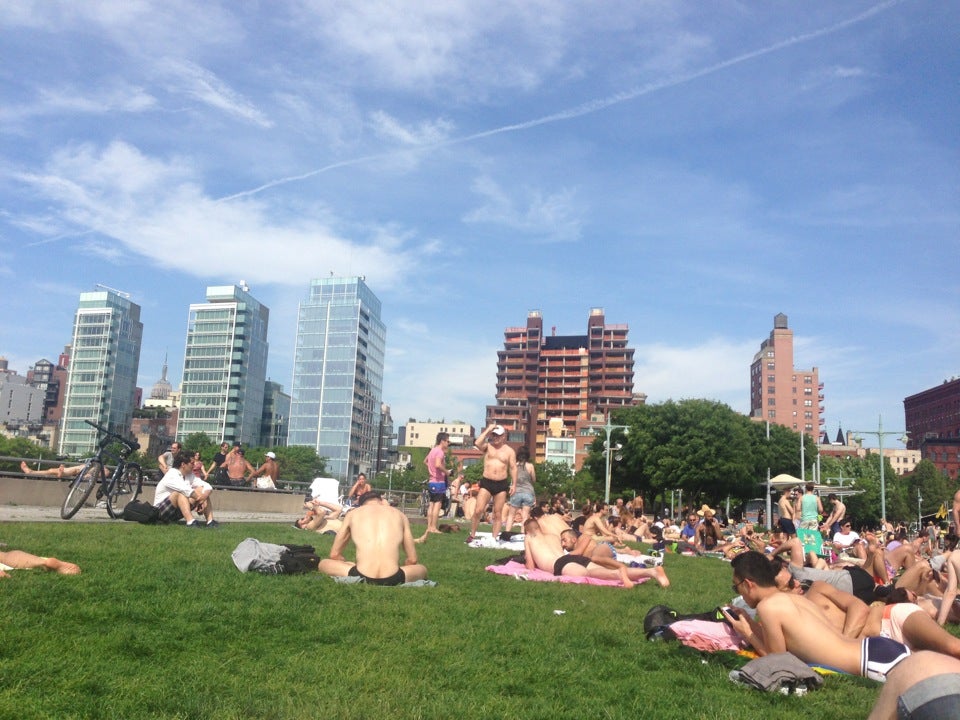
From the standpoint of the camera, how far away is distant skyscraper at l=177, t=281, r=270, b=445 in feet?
588

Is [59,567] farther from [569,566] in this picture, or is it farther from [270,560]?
[569,566]

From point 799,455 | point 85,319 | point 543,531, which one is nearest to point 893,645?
point 543,531

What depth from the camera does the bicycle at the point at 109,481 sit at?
1317 cm

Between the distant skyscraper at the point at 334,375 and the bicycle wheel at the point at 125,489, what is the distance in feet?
557

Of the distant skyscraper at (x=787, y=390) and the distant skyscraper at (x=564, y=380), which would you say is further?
the distant skyscraper at (x=787, y=390)

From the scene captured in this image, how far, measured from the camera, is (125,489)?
49.1 feet

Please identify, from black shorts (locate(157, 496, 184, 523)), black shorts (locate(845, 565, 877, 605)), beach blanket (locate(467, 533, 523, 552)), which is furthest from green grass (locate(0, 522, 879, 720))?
beach blanket (locate(467, 533, 523, 552))

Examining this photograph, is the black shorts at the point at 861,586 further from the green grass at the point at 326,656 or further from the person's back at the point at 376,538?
the person's back at the point at 376,538

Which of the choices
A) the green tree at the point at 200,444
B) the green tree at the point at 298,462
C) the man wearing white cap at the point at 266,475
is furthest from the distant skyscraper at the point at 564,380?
the man wearing white cap at the point at 266,475

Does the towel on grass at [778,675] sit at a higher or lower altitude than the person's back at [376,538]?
lower

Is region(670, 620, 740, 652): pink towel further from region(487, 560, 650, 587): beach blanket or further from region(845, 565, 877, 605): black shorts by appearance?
A: region(487, 560, 650, 587): beach blanket

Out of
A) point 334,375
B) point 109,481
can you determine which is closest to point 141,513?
point 109,481

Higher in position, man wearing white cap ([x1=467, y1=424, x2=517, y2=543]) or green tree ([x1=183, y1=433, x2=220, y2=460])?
green tree ([x1=183, y1=433, x2=220, y2=460])

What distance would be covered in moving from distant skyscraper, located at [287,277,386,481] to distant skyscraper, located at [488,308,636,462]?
38.2 meters
